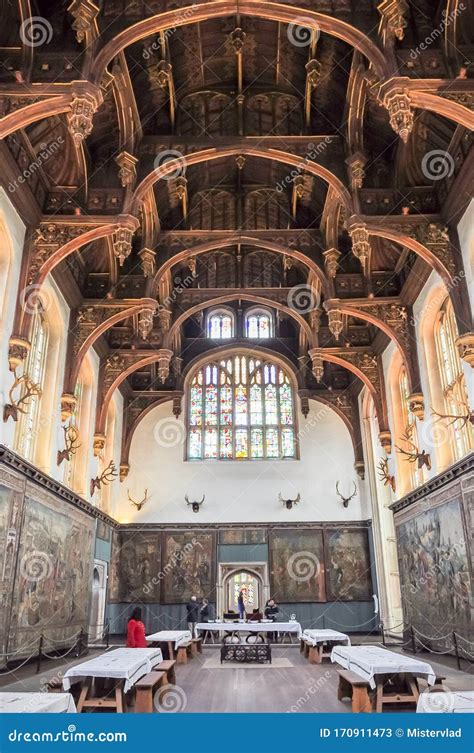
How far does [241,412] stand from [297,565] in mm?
6608

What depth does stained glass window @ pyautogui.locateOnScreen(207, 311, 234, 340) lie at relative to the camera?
86.7 feet

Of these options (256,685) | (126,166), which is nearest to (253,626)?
(256,685)

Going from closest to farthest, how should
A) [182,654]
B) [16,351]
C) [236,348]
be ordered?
[16,351], [182,654], [236,348]

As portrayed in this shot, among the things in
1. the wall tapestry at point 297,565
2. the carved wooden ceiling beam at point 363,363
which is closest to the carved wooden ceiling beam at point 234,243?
the carved wooden ceiling beam at point 363,363

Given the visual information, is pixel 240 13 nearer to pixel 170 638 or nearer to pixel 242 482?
pixel 170 638

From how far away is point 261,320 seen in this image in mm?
26797

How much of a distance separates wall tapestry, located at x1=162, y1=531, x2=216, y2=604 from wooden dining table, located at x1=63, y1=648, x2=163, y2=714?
46.3 ft

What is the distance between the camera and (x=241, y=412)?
25.5 m

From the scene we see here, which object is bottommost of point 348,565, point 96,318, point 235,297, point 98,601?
point 98,601

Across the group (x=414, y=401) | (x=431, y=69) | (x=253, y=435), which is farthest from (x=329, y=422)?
(x=431, y=69)

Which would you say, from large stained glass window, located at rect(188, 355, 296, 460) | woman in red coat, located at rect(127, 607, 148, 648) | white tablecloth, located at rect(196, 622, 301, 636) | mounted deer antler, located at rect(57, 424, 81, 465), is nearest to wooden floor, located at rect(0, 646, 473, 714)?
woman in red coat, located at rect(127, 607, 148, 648)

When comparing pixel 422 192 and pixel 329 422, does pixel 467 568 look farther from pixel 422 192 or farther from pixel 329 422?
pixel 329 422

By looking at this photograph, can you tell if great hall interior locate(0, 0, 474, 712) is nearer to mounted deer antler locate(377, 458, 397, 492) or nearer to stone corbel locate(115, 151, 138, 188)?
stone corbel locate(115, 151, 138, 188)

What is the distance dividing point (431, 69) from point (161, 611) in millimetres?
19917
